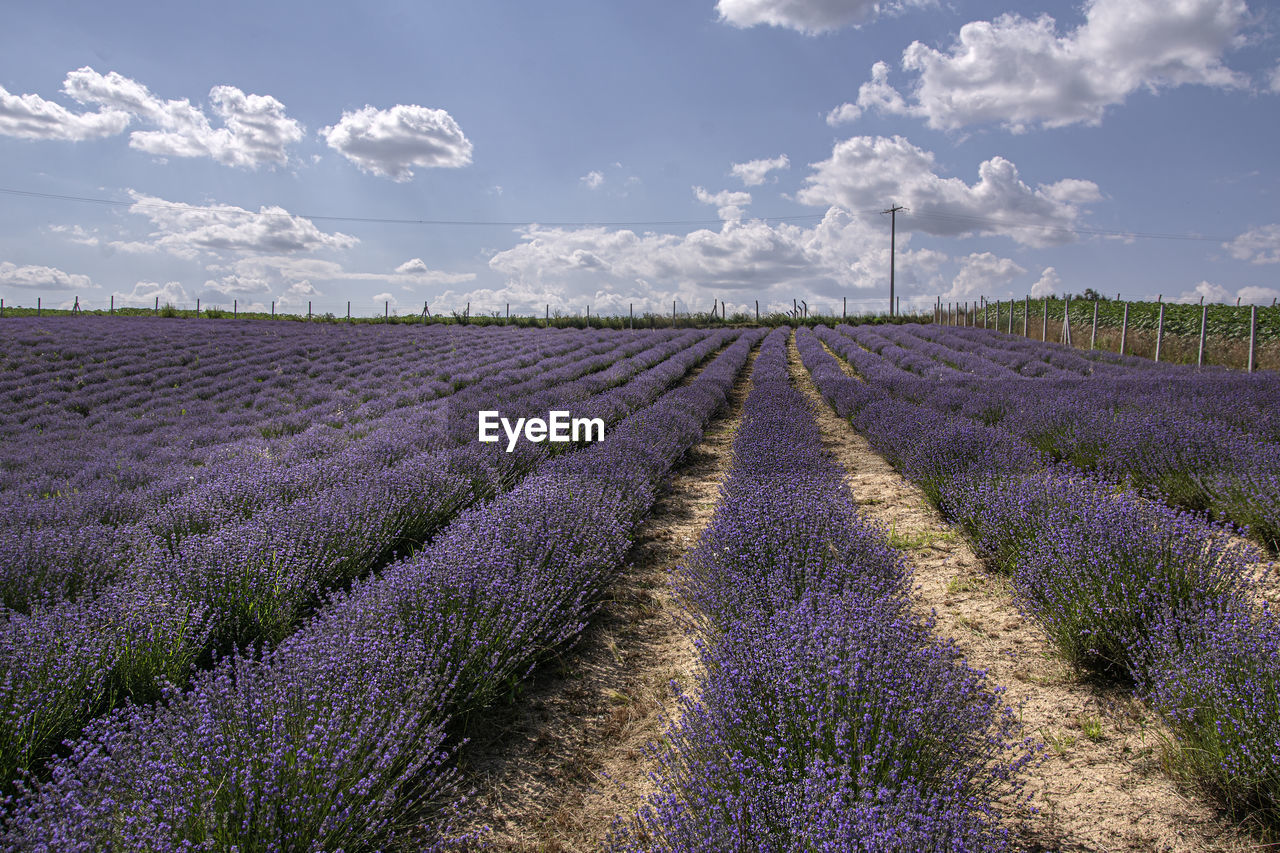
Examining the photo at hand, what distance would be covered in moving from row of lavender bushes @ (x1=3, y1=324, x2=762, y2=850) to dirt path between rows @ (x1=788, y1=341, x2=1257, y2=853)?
5.69 ft

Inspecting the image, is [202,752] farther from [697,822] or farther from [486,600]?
[697,822]

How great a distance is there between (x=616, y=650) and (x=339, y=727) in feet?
5.03

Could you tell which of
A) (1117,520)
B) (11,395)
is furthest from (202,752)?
(11,395)

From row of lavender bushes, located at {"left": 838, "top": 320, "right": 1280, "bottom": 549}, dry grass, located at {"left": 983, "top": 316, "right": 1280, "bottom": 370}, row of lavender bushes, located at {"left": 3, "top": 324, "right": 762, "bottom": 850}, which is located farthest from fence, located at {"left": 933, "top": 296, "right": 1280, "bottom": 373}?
row of lavender bushes, located at {"left": 3, "top": 324, "right": 762, "bottom": 850}

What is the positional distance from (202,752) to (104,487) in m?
4.44

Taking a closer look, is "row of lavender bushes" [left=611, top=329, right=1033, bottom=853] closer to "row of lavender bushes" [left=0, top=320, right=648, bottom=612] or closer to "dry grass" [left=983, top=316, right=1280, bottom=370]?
"row of lavender bushes" [left=0, top=320, right=648, bottom=612]

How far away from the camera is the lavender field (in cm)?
161

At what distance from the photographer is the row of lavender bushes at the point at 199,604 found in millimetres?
2006

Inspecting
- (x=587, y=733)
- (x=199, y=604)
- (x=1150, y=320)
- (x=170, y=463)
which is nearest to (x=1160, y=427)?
(x=587, y=733)

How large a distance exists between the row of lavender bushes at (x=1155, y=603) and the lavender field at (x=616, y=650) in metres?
0.02

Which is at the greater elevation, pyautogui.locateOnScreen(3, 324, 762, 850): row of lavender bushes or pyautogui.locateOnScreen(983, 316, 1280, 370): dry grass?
pyautogui.locateOnScreen(983, 316, 1280, 370): dry grass

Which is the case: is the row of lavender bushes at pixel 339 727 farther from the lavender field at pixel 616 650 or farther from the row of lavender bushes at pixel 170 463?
the row of lavender bushes at pixel 170 463

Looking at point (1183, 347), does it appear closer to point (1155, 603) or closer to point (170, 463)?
point (1155, 603)

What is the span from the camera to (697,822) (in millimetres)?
1590
